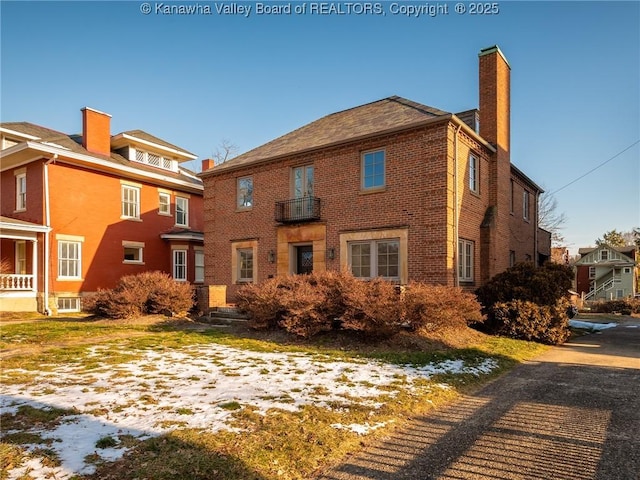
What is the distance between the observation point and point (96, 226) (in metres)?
20.4

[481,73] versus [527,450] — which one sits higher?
[481,73]

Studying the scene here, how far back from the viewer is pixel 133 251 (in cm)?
2230

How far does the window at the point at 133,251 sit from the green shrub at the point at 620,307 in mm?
29330

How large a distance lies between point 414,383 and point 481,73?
13.2m

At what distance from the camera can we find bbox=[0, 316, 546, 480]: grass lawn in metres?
3.65

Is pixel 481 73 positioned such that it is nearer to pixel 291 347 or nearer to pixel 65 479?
pixel 291 347

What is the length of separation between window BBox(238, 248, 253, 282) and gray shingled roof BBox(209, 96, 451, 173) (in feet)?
12.1

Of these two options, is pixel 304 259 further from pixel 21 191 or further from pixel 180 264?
pixel 21 191

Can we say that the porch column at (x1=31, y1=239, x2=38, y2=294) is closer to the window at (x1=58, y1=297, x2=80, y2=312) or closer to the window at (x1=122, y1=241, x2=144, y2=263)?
the window at (x1=58, y1=297, x2=80, y2=312)

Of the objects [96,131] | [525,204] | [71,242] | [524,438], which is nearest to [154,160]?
[96,131]

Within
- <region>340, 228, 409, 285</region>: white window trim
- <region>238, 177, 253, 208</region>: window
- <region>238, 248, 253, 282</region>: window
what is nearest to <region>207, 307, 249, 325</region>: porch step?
<region>238, 248, 253, 282</region>: window

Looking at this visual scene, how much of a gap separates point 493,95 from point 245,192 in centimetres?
1039

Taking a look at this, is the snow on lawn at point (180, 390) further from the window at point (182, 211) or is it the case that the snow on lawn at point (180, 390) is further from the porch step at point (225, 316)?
the window at point (182, 211)

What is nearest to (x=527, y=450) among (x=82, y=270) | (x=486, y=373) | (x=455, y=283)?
(x=486, y=373)
